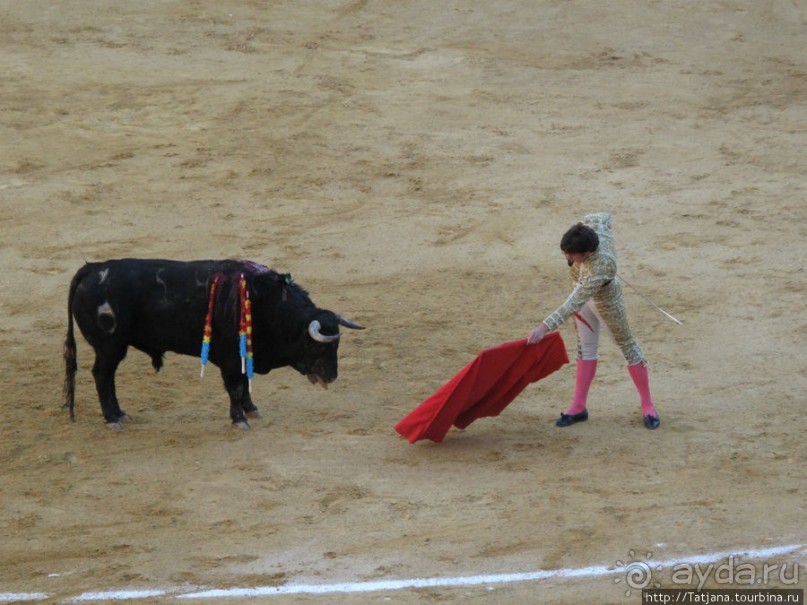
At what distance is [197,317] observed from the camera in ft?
28.8

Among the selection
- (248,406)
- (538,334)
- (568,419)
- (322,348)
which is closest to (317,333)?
(322,348)

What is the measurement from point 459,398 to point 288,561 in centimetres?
188

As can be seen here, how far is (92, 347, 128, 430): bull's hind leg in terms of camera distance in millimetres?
8930

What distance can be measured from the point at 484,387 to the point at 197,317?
74.8 inches

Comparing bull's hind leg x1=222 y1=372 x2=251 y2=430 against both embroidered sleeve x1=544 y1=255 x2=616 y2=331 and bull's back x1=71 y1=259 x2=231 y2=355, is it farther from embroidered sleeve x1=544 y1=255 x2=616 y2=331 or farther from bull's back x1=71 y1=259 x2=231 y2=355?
embroidered sleeve x1=544 y1=255 x2=616 y2=331

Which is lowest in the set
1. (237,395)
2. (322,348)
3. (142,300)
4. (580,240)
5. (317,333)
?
(237,395)

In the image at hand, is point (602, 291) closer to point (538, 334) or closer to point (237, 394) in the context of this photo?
point (538, 334)

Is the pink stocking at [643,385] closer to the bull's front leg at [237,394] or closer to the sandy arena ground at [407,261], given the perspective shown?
the sandy arena ground at [407,261]

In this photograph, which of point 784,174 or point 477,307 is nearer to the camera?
point 477,307

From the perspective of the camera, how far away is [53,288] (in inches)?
450

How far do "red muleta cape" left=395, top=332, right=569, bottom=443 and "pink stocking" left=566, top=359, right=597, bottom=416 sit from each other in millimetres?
179

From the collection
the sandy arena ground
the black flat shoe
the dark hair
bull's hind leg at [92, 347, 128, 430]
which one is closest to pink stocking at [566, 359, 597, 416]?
the black flat shoe

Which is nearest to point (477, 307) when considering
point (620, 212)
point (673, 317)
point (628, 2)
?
point (673, 317)

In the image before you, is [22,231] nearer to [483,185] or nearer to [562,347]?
[483,185]
